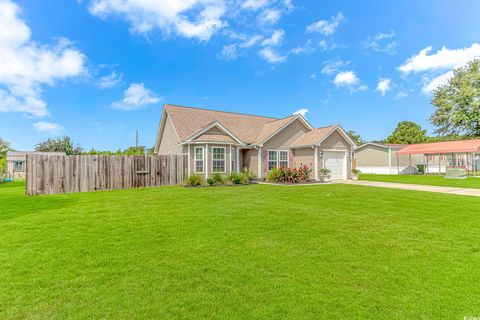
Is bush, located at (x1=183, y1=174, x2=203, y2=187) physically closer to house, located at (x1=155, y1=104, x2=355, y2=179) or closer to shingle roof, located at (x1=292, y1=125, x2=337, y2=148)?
house, located at (x1=155, y1=104, x2=355, y2=179)

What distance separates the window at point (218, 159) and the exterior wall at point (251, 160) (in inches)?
123

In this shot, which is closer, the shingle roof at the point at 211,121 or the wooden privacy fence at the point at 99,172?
the wooden privacy fence at the point at 99,172

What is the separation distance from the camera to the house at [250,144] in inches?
652

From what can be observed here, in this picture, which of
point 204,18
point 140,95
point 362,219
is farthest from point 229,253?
point 140,95

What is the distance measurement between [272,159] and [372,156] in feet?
68.0

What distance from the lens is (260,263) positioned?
3.86 meters

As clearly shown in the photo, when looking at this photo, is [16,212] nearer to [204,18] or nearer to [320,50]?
[204,18]

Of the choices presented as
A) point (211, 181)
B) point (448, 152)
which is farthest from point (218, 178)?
point (448, 152)

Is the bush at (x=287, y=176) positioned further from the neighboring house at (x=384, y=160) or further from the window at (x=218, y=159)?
the neighboring house at (x=384, y=160)

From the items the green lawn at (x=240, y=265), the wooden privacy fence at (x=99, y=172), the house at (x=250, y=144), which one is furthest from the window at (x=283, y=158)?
the green lawn at (x=240, y=265)

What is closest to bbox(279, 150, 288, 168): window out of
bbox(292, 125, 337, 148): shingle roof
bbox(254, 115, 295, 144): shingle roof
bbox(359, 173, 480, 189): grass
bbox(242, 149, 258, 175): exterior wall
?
bbox(292, 125, 337, 148): shingle roof

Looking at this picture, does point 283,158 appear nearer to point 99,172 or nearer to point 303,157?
point 303,157

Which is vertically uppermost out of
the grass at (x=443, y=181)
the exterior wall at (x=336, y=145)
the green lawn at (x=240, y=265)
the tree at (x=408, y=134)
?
the tree at (x=408, y=134)

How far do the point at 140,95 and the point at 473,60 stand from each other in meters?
42.9
